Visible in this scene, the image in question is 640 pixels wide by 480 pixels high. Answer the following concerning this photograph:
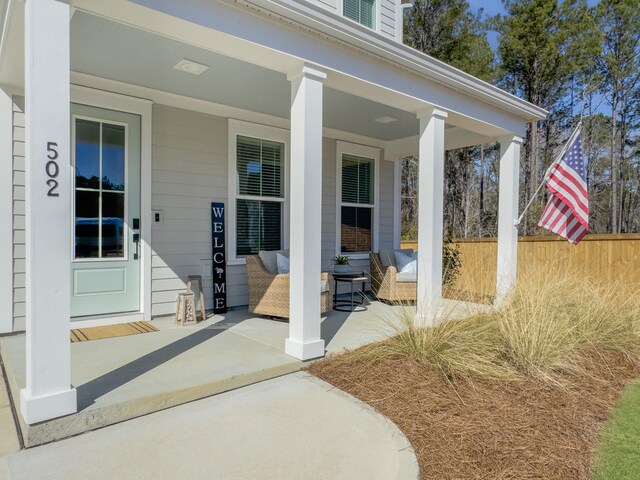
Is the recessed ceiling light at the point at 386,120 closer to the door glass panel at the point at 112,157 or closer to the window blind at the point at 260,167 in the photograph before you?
the window blind at the point at 260,167

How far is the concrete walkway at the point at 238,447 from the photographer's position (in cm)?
203

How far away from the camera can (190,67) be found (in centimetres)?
406

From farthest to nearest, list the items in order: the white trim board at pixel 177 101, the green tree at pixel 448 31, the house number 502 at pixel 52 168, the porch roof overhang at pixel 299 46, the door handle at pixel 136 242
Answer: the green tree at pixel 448 31 → the door handle at pixel 136 242 → the white trim board at pixel 177 101 → the porch roof overhang at pixel 299 46 → the house number 502 at pixel 52 168

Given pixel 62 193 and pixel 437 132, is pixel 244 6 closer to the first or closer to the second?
pixel 62 193

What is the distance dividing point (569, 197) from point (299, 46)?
3.63 metres

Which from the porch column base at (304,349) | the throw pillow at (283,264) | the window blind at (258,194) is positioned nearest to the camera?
the porch column base at (304,349)

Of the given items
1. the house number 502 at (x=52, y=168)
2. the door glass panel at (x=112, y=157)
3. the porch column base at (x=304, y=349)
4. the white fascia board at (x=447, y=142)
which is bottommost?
the porch column base at (x=304, y=349)

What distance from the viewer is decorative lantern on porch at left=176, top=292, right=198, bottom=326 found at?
4.57 m

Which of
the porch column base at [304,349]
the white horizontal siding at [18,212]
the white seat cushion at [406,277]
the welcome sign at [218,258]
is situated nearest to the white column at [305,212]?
the porch column base at [304,349]

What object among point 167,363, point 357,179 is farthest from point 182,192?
point 357,179

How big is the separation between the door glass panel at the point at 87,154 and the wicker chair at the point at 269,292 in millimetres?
1948

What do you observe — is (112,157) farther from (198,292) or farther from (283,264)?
(283,264)

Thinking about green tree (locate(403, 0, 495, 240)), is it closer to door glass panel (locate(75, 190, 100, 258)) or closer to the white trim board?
the white trim board

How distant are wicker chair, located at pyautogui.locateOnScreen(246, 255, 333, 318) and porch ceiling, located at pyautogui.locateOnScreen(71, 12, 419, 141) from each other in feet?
6.53
